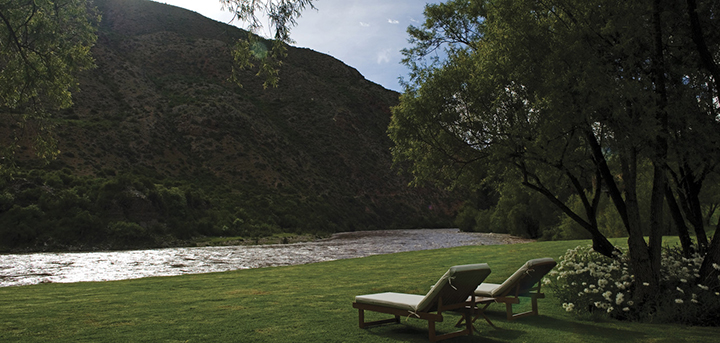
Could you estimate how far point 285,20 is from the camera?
22.9 ft

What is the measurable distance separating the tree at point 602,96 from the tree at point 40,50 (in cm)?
806

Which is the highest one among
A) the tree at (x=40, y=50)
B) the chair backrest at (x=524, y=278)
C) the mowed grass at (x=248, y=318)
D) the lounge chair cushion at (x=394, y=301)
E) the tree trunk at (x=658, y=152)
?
the tree at (x=40, y=50)

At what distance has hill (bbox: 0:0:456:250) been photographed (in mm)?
33969

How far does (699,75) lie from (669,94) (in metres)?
0.81

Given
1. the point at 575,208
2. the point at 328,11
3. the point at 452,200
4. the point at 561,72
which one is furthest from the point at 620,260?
the point at 452,200

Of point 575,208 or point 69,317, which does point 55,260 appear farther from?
point 575,208

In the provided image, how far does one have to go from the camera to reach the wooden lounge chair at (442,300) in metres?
5.46

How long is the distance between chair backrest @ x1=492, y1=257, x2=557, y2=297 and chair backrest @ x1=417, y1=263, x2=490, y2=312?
44.6 inches

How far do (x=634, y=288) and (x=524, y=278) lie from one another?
2.00 meters

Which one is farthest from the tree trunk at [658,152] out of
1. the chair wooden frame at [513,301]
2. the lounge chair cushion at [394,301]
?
the lounge chair cushion at [394,301]

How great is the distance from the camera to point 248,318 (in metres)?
7.21

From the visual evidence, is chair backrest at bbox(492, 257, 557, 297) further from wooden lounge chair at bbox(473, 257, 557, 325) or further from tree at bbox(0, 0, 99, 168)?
tree at bbox(0, 0, 99, 168)

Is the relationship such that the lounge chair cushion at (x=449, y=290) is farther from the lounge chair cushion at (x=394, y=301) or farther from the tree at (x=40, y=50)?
the tree at (x=40, y=50)

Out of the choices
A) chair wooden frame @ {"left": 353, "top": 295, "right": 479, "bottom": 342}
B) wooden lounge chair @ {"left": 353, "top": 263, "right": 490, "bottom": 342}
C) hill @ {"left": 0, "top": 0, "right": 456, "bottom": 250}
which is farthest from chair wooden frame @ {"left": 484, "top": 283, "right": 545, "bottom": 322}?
hill @ {"left": 0, "top": 0, "right": 456, "bottom": 250}
